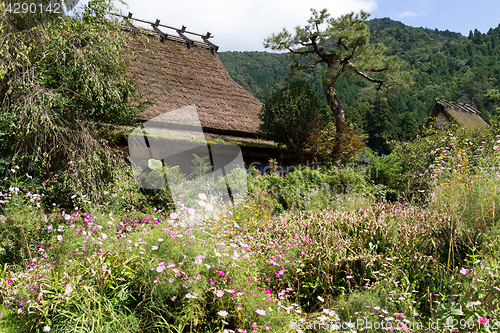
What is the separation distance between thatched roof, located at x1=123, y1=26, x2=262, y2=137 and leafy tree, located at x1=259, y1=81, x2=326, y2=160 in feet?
4.64

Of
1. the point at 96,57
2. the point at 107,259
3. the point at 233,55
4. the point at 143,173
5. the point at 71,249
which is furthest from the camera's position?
the point at 233,55

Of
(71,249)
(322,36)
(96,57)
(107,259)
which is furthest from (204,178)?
(322,36)

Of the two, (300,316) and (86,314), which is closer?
(86,314)

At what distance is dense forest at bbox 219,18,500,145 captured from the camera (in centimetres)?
3192

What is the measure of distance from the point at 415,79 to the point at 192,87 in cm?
3131

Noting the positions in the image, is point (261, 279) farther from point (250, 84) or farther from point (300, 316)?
point (250, 84)

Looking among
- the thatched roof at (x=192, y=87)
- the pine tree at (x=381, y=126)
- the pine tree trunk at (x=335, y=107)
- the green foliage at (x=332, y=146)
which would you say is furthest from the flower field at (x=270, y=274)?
the pine tree at (x=381, y=126)

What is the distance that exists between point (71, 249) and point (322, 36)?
938 cm

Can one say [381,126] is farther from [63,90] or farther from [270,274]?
[270,274]

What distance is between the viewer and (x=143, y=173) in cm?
707

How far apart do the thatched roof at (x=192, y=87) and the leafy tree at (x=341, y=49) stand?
7.99 ft

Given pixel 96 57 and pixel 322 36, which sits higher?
pixel 322 36

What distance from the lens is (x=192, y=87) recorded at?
11344 millimetres

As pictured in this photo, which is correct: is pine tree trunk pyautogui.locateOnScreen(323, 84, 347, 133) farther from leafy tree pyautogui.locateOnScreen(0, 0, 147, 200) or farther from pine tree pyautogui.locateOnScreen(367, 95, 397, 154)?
pine tree pyautogui.locateOnScreen(367, 95, 397, 154)
